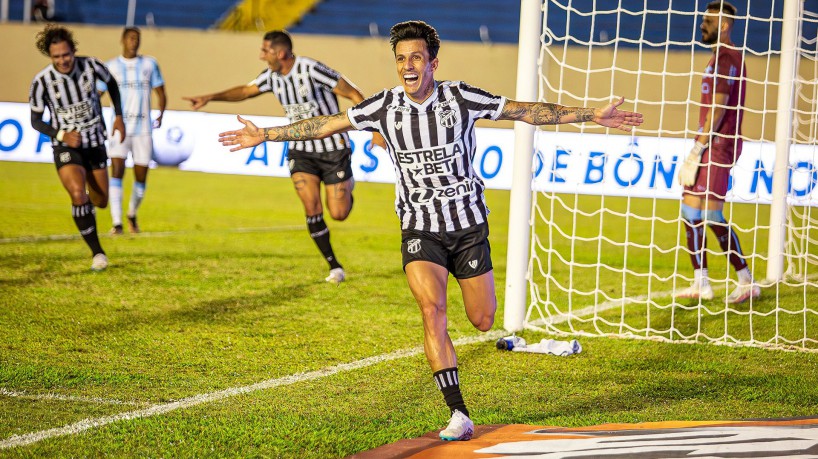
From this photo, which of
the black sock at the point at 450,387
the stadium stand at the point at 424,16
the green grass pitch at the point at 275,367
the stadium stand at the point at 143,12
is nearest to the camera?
the black sock at the point at 450,387

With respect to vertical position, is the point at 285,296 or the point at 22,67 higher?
the point at 22,67

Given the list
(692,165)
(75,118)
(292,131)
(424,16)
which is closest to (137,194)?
(75,118)

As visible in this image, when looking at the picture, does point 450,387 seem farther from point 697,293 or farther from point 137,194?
point 137,194

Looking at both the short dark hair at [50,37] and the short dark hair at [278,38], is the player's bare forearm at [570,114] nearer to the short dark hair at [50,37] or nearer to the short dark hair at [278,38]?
the short dark hair at [278,38]

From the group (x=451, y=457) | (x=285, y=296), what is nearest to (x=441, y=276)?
(x=451, y=457)

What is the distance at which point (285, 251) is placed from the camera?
10562mm

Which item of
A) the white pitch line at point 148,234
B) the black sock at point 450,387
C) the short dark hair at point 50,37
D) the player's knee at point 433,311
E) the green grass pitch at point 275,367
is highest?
the short dark hair at point 50,37

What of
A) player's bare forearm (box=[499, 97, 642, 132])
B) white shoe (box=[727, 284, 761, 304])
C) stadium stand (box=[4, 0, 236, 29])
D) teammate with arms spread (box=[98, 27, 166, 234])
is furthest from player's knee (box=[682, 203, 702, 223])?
stadium stand (box=[4, 0, 236, 29])

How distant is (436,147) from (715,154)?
12.6 ft

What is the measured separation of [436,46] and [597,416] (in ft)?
6.14

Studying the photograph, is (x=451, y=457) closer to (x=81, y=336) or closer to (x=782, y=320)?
(x=81, y=336)

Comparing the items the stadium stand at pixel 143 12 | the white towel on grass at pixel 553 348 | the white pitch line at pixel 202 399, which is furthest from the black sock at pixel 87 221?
the stadium stand at pixel 143 12

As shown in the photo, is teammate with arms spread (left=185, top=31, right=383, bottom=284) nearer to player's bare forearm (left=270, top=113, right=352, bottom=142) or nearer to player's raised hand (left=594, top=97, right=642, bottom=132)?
player's bare forearm (left=270, top=113, right=352, bottom=142)

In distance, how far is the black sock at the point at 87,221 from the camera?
878cm
